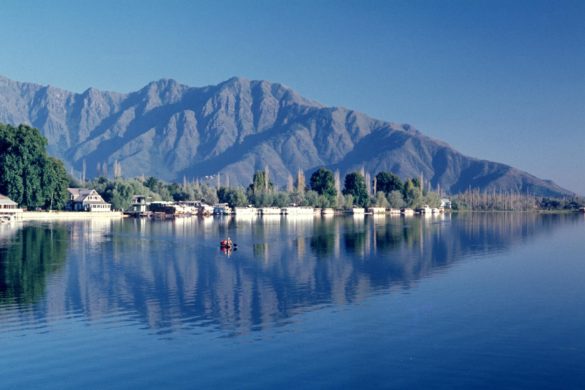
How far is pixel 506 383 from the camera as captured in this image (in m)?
25.8

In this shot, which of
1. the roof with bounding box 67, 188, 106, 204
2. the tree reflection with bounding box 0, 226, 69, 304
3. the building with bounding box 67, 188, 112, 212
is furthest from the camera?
the roof with bounding box 67, 188, 106, 204

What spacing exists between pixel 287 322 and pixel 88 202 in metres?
164

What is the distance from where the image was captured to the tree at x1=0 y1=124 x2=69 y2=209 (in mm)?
148000

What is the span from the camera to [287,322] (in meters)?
36.4

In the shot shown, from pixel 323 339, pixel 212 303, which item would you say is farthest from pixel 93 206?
pixel 323 339

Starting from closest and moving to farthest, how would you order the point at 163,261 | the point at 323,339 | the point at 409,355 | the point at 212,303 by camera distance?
the point at 409,355 < the point at 323,339 < the point at 212,303 < the point at 163,261

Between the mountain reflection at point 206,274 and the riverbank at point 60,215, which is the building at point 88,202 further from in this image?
the mountain reflection at point 206,274

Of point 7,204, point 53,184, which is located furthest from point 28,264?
point 53,184

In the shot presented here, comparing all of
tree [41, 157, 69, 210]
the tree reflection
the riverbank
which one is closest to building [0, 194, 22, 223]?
the riverbank

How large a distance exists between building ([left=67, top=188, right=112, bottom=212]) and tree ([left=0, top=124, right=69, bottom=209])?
30.3 meters

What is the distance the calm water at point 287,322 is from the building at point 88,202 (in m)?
122

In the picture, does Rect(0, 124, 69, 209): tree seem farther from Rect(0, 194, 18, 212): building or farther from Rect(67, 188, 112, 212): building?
Rect(67, 188, 112, 212): building

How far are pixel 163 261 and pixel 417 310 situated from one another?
33.9 metres

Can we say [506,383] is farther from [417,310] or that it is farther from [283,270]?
[283,270]
